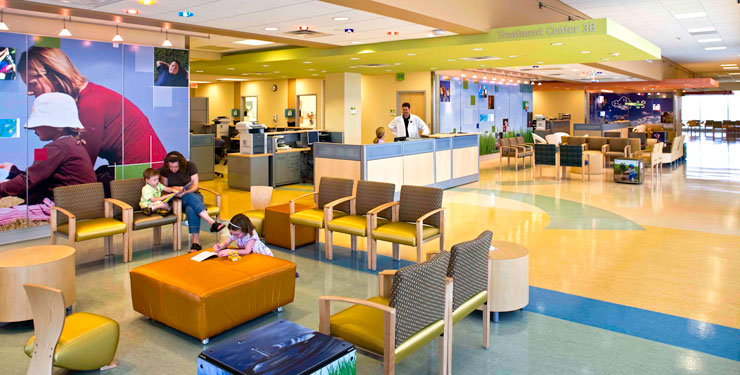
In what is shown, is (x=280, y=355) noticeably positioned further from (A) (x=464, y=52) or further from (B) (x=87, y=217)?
(A) (x=464, y=52)

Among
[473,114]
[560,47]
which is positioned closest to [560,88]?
[473,114]

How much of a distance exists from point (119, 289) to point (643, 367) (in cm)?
468

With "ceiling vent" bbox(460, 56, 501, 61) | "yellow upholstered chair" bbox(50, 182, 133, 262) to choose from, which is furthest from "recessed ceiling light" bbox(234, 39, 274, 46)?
"yellow upholstered chair" bbox(50, 182, 133, 262)

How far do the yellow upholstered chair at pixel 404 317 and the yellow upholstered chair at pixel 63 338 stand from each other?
150 cm

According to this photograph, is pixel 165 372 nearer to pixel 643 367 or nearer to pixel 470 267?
pixel 470 267

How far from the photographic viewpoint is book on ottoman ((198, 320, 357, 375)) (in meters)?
2.55

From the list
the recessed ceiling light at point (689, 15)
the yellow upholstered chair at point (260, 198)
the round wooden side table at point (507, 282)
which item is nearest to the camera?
the round wooden side table at point (507, 282)

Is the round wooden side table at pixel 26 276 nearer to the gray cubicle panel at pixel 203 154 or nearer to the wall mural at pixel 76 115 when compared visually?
the wall mural at pixel 76 115

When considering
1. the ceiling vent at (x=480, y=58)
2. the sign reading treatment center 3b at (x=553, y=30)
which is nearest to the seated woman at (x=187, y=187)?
the sign reading treatment center 3b at (x=553, y=30)

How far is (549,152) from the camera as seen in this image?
14.4m

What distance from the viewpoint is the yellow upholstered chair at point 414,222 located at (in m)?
5.77

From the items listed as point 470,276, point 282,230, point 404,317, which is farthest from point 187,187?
point 404,317

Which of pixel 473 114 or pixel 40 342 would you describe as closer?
pixel 40 342

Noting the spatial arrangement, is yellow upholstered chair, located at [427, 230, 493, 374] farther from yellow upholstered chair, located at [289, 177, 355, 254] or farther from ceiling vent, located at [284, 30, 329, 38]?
ceiling vent, located at [284, 30, 329, 38]
